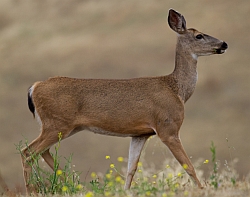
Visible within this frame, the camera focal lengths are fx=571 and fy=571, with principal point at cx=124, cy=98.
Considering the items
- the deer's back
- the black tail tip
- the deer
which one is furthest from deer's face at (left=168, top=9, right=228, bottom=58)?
the black tail tip

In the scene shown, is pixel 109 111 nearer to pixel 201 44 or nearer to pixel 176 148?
pixel 176 148

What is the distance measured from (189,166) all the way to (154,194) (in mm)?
1881

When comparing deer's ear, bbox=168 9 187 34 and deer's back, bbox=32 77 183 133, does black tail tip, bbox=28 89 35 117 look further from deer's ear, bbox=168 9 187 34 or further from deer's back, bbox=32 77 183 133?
deer's ear, bbox=168 9 187 34

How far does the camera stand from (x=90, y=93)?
807 cm

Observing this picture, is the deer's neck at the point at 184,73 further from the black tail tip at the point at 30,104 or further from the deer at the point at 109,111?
the black tail tip at the point at 30,104

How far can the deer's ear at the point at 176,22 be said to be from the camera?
8.85m

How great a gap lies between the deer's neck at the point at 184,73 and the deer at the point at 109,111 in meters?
0.14

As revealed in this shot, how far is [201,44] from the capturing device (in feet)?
28.6

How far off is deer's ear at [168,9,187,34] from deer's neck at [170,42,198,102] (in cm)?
23

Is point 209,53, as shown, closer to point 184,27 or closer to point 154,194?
point 184,27

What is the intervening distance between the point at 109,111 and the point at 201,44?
1843 millimetres

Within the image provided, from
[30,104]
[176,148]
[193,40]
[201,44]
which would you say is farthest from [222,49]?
[30,104]

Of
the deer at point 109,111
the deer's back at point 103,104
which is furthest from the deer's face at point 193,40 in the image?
the deer's back at point 103,104

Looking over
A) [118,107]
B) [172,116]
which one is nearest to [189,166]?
[172,116]
